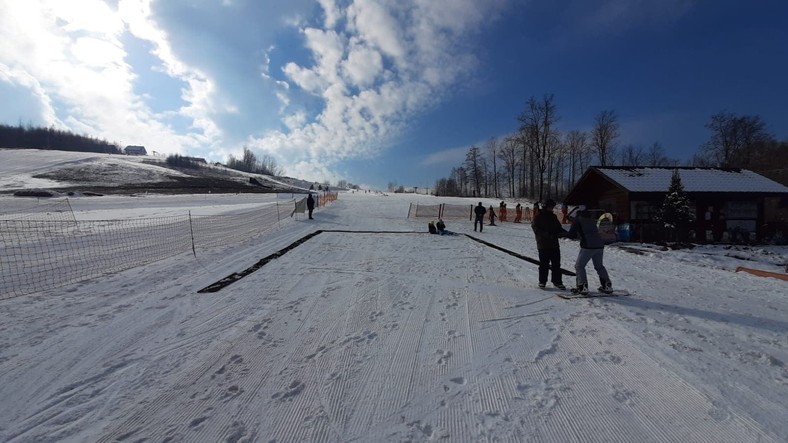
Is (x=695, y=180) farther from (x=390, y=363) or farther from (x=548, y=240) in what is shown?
(x=390, y=363)

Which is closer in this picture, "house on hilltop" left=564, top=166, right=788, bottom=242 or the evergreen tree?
the evergreen tree

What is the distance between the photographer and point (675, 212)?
52.6ft

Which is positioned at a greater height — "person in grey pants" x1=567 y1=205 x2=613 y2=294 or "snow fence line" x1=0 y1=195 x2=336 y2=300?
"person in grey pants" x1=567 y1=205 x2=613 y2=294

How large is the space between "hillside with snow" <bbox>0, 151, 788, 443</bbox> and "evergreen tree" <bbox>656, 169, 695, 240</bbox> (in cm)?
1136

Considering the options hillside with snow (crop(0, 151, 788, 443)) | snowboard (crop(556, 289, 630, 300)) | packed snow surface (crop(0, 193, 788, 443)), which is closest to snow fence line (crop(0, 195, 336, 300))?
hillside with snow (crop(0, 151, 788, 443))

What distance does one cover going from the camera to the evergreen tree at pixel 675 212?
16.0 metres

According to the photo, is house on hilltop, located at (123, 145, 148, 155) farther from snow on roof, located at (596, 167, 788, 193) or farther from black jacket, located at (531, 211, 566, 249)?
black jacket, located at (531, 211, 566, 249)

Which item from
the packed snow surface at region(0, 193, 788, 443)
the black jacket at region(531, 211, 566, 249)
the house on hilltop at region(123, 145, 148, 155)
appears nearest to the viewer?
the packed snow surface at region(0, 193, 788, 443)

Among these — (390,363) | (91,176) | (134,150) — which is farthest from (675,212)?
(134,150)

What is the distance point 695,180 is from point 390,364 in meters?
22.6

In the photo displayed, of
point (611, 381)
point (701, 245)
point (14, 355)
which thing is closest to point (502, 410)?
point (611, 381)

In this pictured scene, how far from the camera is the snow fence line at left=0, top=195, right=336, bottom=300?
7.11 meters

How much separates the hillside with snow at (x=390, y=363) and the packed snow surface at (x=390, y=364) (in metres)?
0.02

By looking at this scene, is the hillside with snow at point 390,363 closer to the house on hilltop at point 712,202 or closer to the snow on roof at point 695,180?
the house on hilltop at point 712,202
